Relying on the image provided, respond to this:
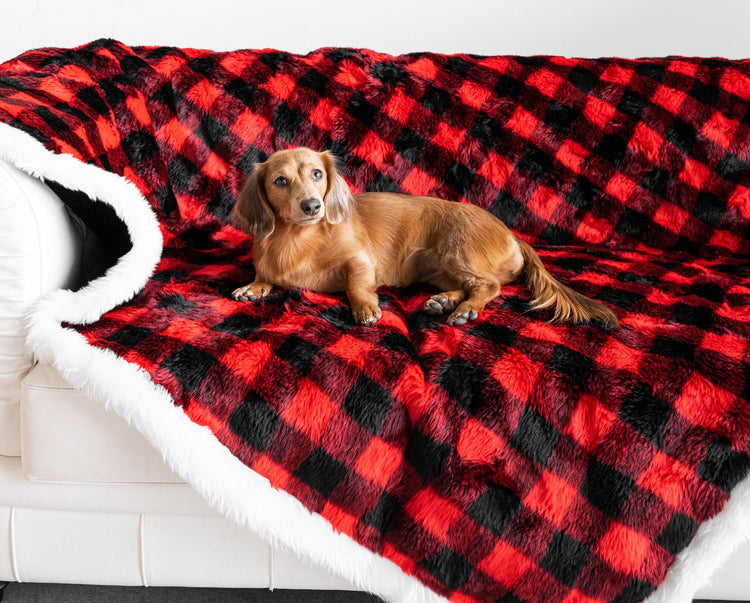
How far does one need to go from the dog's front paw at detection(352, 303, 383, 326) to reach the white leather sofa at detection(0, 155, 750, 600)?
1.81ft

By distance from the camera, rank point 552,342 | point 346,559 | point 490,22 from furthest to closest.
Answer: point 490,22, point 552,342, point 346,559

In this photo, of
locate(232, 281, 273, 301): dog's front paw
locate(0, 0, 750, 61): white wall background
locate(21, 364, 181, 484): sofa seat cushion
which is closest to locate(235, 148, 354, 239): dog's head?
locate(232, 281, 273, 301): dog's front paw

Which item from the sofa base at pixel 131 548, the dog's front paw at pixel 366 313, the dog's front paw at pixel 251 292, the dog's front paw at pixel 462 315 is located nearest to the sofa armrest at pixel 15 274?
the sofa base at pixel 131 548

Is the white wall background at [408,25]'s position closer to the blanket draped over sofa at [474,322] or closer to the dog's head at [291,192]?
the blanket draped over sofa at [474,322]

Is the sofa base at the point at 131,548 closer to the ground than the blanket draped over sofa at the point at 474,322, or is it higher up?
closer to the ground

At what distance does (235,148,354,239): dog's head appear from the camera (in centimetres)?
168

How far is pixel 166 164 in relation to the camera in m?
2.08

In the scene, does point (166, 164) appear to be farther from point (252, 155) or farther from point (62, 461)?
point (62, 461)

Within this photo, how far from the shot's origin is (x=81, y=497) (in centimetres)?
131

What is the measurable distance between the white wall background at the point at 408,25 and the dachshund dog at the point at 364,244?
1.08 meters

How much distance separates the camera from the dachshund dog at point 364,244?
5.47 ft

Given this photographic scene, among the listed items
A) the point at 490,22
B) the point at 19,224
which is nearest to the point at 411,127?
the point at 490,22

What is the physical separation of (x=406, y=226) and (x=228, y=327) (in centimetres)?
71

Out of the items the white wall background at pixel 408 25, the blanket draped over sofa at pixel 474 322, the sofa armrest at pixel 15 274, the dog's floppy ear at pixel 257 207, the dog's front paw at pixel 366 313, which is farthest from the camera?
the white wall background at pixel 408 25
